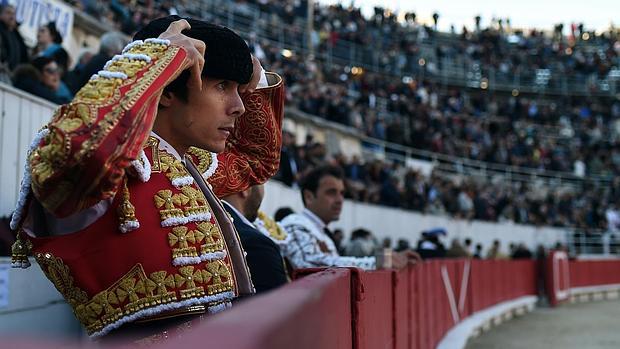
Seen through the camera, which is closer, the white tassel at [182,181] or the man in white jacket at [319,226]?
the white tassel at [182,181]

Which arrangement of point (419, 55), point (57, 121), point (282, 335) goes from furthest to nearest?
point (419, 55)
point (57, 121)
point (282, 335)

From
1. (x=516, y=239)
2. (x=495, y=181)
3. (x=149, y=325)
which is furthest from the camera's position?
(x=495, y=181)

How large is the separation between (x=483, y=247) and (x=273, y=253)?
13.8m

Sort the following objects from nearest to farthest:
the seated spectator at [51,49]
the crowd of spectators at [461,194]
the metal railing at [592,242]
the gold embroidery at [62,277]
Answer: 1. the gold embroidery at [62,277]
2. the seated spectator at [51,49]
3. the crowd of spectators at [461,194]
4. the metal railing at [592,242]

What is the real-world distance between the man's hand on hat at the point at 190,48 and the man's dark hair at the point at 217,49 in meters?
Result: 0.08

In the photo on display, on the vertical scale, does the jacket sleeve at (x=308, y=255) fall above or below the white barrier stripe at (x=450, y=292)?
above

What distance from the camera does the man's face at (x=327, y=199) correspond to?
4699 millimetres

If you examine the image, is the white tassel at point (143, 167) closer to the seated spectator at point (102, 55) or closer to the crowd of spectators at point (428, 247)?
the crowd of spectators at point (428, 247)

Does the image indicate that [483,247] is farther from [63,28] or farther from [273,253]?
[273,253]

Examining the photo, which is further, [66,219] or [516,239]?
[516,239]

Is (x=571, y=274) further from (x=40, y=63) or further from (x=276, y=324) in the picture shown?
(x=276, y=324)

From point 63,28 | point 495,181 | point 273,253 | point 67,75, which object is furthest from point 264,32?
point 273,253

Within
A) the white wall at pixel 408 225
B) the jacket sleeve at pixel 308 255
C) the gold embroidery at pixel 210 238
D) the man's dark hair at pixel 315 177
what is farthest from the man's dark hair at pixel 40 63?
A: the gold embroidery at pixel 210 238

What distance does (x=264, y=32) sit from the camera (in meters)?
18.3
